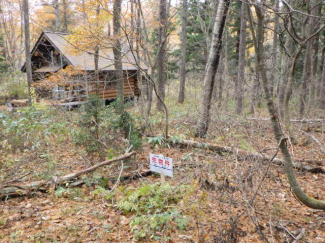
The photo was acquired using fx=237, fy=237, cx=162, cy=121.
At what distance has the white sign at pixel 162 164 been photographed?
163 inches

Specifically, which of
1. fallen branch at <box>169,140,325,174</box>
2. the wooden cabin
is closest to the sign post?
fallen branch at <box>169,140,325,174</box>

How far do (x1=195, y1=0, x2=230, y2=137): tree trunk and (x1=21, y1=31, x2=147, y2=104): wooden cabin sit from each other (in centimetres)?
485

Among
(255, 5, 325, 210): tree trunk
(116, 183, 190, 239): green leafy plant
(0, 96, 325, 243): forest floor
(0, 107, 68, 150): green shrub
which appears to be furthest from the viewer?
(0, 107, 68, 150): green shrub

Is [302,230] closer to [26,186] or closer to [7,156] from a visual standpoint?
[26,186]

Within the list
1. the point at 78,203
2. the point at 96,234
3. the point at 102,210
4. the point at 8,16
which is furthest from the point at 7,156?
the point at 8,16

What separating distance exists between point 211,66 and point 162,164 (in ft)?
13.6

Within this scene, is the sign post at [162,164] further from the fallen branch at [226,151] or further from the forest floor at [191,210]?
the fallen branch at [226,151]

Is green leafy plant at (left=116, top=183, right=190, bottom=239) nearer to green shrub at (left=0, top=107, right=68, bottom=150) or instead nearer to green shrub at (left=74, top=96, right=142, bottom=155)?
green shrub at (left=74, top=96, right=142, bottom=155)

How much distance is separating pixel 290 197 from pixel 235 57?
1930cm

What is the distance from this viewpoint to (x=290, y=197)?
442cm

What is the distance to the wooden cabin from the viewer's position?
42.1 ft

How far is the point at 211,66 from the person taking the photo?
723cm

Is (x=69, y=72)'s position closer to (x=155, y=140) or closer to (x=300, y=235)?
(x=155, y=140)

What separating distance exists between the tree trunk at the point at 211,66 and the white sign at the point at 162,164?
358 cm
